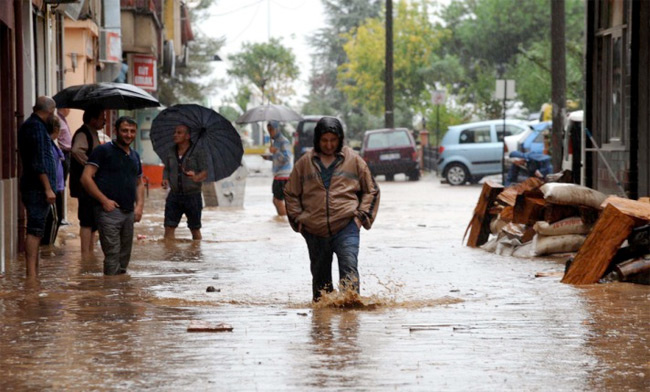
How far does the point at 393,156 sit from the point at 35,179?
28.9 metres

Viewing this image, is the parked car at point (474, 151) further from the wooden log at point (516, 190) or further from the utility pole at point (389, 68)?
the wooden log at point (516, 190)

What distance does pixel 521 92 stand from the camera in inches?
2694

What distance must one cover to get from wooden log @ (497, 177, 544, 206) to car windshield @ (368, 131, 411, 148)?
24257mm

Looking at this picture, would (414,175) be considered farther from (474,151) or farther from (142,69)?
(142,69)

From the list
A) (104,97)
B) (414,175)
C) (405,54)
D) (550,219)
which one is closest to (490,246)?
(550,219)

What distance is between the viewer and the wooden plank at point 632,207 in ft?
39.1

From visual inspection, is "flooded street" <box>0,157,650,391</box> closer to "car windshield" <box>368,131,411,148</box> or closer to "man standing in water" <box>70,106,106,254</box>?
"man standing in water" <box>70,106,106,254</box>

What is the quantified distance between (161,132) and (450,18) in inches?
2601

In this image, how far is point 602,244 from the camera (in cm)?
1202

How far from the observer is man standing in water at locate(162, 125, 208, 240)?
17.2 meters

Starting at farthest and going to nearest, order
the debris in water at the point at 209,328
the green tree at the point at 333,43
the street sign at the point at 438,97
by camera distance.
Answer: the green tree at the point at 333,43 < the street sign at the point at 438,97 < the debris in water at the point at 209,328

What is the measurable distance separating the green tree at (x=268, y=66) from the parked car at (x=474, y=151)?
2151 inches

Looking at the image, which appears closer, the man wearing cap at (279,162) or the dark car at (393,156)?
the man wearing cap at (279,162)

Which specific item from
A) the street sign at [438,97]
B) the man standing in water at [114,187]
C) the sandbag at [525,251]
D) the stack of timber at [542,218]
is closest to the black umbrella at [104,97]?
the man standing in water at [114,187]
